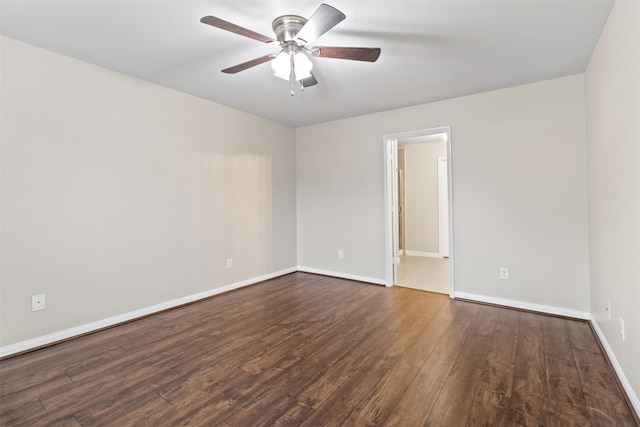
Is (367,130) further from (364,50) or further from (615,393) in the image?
(615,393)

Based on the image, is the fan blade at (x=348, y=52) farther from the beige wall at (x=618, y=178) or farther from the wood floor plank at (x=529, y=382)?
the wood floor plank at (x=529, y=382)

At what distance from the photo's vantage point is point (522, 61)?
273 cm

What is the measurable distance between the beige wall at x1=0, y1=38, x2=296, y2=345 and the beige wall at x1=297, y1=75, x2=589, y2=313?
6.04 feet

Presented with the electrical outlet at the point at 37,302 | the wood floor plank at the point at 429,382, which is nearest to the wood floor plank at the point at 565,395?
the wood floor plank at the point at 429,382

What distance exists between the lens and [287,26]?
2066 mm

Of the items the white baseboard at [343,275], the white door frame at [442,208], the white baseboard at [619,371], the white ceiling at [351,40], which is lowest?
the white baseboard at [619,371]

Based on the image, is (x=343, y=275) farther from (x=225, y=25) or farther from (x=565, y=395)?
(x=225, y=25)

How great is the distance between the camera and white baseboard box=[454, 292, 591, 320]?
120 inches

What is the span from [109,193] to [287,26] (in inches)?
89.7

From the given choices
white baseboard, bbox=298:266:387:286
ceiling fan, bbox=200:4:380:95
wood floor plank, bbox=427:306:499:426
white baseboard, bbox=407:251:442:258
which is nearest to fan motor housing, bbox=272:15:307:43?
ceiling fan, bbox=200:4:380:95

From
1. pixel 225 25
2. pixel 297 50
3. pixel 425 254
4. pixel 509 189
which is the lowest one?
pixel 425 254

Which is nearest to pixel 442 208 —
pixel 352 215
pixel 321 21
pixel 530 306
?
pixel 352 215

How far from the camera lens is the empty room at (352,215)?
1.86m

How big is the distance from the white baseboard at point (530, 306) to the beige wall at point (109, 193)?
9.72 feet
